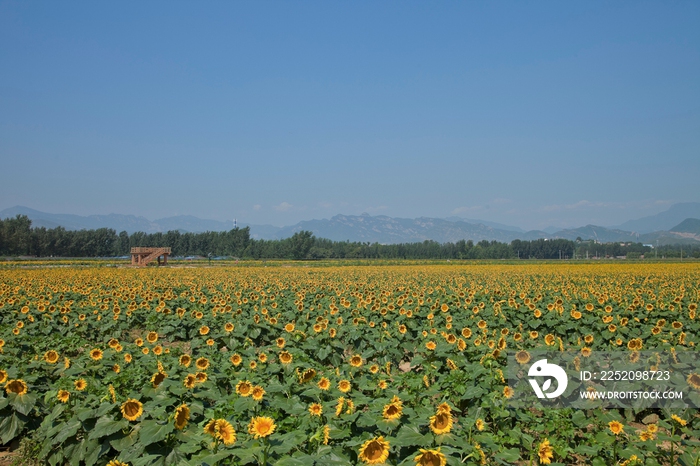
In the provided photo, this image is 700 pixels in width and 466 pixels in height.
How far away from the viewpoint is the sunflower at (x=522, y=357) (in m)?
5.52

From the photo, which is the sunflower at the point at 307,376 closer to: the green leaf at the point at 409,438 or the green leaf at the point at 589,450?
the green leaf at the point at 409,438

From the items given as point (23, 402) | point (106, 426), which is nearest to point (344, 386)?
point (106, 426)

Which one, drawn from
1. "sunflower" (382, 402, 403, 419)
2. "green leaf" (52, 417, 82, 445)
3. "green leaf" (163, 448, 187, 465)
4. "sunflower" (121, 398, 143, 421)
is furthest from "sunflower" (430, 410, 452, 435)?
"green leaf" (52, 417, 82, 445)

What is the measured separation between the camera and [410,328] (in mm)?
9898

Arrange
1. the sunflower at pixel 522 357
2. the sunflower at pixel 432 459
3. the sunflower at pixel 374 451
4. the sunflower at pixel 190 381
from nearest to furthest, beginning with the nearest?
the sunflower at pixel 432 459 → the sunflower at pixel 374 451 → the sunflower at pixel 190 381 → the sunflower at pixel 522 357

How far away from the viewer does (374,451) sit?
9.66ft

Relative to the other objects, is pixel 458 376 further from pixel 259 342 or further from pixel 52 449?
pixel 259 342

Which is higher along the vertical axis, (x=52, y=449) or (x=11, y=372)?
(x=11, y=372)

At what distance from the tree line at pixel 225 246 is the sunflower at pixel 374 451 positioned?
331ft

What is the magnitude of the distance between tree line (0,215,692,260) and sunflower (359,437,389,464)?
3972 inches

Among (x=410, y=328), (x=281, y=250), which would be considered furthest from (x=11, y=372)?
(x=281, y=250)

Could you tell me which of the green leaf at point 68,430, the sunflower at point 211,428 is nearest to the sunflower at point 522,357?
the sunflower at point 211,428

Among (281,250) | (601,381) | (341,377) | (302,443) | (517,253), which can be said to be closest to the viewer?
(302,443)

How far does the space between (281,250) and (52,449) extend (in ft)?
335
